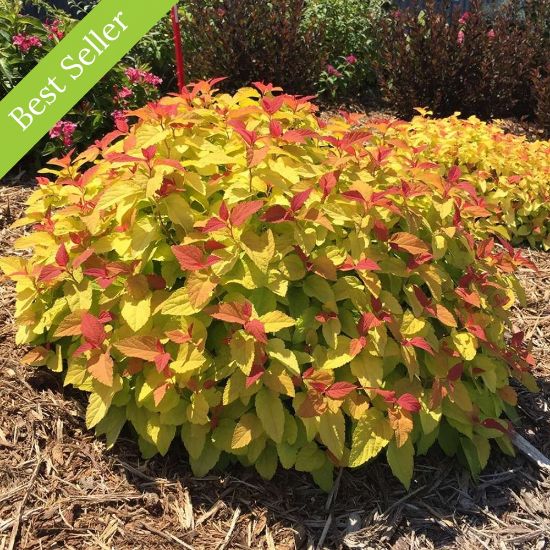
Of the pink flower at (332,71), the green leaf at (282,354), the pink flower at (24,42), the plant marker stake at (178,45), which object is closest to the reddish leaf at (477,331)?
the green leaf at (282,354)

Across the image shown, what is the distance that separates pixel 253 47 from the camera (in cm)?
552

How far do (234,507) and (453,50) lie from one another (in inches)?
202

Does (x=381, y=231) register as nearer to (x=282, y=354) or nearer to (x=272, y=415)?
(x=282, y=354)

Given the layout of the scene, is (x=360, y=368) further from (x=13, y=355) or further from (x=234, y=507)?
(x=13, y=355)

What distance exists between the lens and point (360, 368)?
6.20 ft

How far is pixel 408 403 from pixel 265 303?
0.51 metres

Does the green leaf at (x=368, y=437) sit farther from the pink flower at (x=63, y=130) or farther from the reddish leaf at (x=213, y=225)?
the pink flower at (x=63, y=130)

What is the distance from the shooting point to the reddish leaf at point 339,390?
182 cm

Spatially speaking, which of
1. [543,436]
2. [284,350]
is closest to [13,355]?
[284,350]

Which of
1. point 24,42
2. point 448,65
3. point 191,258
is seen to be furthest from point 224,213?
point 448,65

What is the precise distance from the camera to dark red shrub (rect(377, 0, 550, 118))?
19.1ft

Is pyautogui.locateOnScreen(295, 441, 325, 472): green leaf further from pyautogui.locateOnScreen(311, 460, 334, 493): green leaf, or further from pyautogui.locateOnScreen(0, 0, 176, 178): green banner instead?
pyautogui.locateOnScreen(0, 0, 176, 178): green banner

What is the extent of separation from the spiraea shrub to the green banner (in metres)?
0.78

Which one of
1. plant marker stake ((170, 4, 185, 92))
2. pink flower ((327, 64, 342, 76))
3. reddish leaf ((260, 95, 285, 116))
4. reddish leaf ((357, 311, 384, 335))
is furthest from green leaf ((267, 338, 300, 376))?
pink flower ((327, 64, 342, 76))
